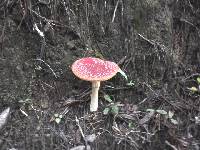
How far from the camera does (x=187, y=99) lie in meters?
4.27

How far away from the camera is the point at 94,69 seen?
3975mm

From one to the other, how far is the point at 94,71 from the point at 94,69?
0.09ft

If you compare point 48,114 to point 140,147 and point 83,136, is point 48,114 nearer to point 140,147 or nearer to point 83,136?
point 83,136

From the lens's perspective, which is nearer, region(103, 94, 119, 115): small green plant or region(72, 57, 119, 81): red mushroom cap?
region(72, 57, 119, 81): red mushroom cap

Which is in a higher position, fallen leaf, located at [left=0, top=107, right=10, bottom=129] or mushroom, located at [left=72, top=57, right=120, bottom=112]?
mushroom, located at [left=72, top=57, right=120, bottom=112]

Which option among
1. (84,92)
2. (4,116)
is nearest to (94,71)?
(84,92)

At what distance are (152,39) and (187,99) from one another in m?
0.85

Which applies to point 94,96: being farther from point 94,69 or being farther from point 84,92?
point 94,69

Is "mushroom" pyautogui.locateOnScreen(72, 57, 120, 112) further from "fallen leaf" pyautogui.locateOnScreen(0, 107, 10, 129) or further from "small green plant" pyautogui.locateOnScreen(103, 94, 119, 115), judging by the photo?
"fallen leaf" pyautogui.locateOnScreen(0, 107, 10, 129)

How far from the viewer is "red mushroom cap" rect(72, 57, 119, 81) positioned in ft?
12.8

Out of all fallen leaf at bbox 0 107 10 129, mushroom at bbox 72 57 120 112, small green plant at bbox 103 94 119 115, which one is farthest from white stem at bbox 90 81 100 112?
fallen leaf at bbox 0 107 10 129

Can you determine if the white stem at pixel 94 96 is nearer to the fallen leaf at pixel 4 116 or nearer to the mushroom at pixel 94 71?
the mushroom at pixel 94 71

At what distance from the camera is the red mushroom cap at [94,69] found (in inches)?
154

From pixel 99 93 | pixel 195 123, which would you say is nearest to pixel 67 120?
pixel 99 93
